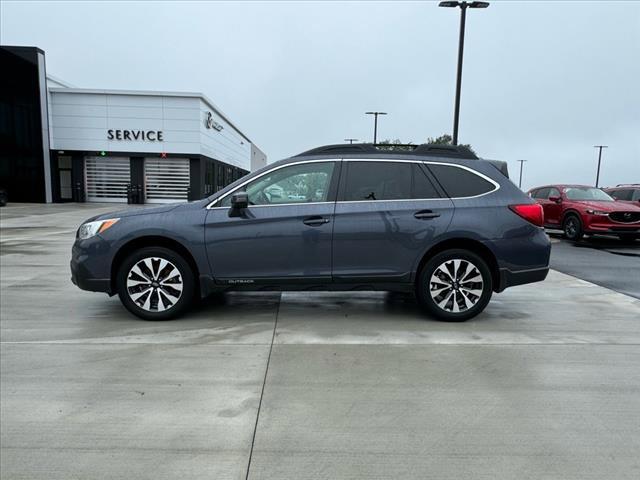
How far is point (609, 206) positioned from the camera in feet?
44.6

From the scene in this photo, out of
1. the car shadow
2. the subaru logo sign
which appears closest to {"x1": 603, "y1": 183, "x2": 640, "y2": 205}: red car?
the car shadow

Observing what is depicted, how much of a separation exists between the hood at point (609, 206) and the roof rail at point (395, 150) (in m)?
9.98

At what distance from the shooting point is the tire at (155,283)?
5.18 meters

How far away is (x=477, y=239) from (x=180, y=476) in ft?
12.5

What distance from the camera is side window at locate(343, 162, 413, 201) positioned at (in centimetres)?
530

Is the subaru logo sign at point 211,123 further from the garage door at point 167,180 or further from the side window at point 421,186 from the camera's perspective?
the side window at point 421,186

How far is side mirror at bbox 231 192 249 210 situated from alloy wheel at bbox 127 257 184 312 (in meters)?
0.94

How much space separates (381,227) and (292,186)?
42.2 inches

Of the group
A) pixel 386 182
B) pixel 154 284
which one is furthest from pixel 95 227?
pixel 386 182

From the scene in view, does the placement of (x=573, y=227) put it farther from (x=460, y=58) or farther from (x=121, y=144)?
(x=121, y=144)

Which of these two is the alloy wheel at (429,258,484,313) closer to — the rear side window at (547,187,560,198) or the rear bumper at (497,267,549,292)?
the rear bumper at (497,267,549,292)

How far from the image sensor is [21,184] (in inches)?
1216

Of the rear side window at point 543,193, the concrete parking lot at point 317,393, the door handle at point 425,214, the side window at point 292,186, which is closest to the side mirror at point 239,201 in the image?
the side window at point 292,186

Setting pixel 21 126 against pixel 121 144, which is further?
pixel 121 144
